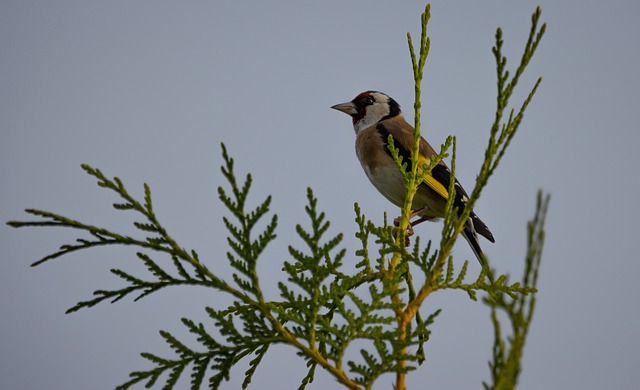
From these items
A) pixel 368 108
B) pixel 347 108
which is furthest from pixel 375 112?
pixel 347 108

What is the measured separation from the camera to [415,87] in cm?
247

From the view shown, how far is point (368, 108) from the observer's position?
6238mm

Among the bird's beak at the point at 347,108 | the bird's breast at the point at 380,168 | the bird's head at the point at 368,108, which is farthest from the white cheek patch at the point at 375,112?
the bird's breast at the point at 380,168

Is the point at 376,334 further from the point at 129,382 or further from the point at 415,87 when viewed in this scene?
the point at 415,87

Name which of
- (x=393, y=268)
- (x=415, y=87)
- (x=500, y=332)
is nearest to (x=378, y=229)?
(x=393, y=268)

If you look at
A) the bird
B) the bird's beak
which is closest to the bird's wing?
the bird

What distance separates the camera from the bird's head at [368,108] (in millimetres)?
6121

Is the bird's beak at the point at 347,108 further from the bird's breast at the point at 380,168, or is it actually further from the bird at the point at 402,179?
the bird's breast at the point at 380,168

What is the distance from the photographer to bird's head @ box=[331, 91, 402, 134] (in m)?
6.12

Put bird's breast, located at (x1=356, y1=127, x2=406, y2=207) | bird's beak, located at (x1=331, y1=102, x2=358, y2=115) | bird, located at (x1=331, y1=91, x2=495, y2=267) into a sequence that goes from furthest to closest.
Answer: bird's beak, located at (x1=331, y1=102, x2=358, y2=115) → bird's breast, located at (x1=356, y1=127, x2=406, y2=207) → bird, located at (x1=331, y1=91, x2=495, y2=267)

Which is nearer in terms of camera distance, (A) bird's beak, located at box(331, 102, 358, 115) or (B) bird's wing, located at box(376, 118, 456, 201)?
(B) bird's wing, located at box(376, 118, 456, 201)

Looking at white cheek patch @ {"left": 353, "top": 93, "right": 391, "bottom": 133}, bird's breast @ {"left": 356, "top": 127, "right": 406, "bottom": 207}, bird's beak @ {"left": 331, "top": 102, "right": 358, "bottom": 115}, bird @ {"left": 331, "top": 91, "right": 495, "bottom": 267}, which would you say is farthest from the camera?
bird's beak @ {"left": 331, "top": 102, "right": 358, "bottom": 115}

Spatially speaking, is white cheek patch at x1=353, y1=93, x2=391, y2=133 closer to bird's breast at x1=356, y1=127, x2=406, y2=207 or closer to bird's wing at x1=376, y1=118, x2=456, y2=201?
bird's wing at x1=376, y1=118, x2=456, y2=201

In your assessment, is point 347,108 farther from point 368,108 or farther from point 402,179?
point 402,179
